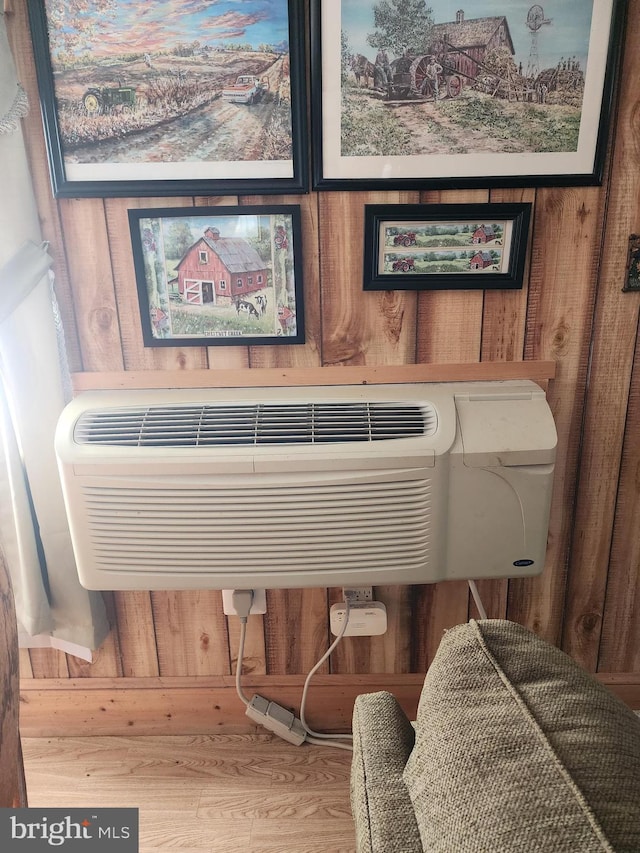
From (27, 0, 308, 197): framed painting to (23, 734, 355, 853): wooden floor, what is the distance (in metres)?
1.36

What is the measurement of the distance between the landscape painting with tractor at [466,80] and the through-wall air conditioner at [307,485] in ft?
1.62

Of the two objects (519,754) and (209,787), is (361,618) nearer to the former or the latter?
(209,787)

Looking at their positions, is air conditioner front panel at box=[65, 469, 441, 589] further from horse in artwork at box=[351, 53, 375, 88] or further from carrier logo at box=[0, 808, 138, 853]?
horse in artwork at box=[351, 53, 375, 88]

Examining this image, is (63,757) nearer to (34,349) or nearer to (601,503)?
(34,349)

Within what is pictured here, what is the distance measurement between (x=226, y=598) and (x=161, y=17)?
1.25 m

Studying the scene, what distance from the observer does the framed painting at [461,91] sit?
124 cm

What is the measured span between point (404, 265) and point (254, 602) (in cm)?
87

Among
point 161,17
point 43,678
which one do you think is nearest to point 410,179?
point 161,17

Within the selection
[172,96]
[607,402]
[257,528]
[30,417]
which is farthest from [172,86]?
[607,402]

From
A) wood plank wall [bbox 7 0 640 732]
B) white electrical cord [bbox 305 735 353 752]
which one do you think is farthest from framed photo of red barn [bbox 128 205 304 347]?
white electrical cord [bbox 305 735 353 752]

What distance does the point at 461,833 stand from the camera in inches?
23.5

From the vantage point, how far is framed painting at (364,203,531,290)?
4.42 feet

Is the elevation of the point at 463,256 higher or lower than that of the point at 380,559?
higher

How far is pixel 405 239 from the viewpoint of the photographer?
53.9 inches
